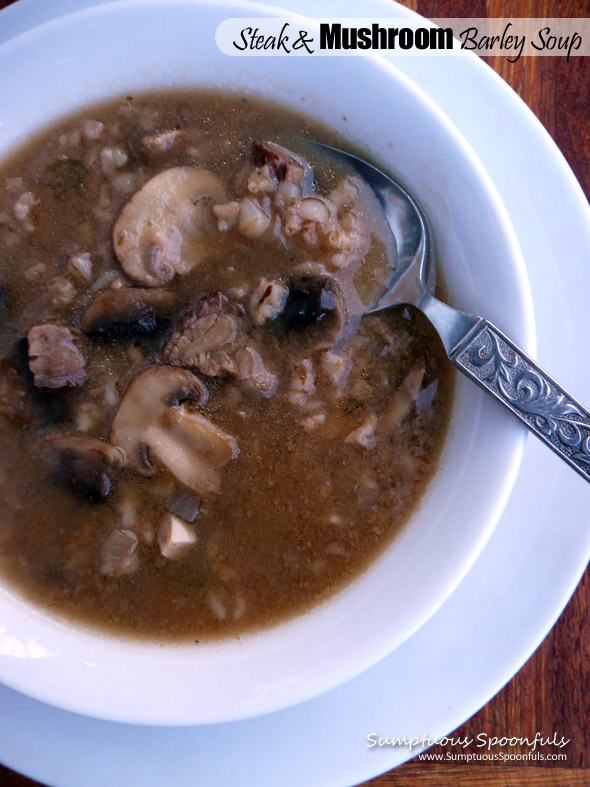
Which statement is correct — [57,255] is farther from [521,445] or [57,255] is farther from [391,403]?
[521,445]

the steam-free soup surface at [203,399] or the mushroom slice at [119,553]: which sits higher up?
the steam-free soup surface at [203,399]

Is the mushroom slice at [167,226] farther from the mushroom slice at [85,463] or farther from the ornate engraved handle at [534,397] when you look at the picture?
the ornate engraved handle at [534,397]

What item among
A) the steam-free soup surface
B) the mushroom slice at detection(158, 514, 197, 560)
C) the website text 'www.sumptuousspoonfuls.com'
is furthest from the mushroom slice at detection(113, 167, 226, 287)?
the website text 'www.sumptuousspoonfuls.com'

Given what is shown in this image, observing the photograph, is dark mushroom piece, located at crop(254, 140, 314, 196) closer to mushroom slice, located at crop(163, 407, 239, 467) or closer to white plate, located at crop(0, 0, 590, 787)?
white plate, located at crop(0, 0, 590, 787)

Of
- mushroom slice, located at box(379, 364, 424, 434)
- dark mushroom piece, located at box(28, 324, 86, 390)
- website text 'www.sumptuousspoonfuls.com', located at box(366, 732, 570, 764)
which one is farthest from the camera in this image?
website text 'www.sumptuousspoonfuls.com', located at box(366, 732, 570, 764)

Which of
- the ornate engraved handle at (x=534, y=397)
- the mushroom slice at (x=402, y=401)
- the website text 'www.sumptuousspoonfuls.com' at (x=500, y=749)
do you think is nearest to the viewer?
the ornate engraved handle at (x=534, y=397)

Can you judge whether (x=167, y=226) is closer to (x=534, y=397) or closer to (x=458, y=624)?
(x=534, y=397)

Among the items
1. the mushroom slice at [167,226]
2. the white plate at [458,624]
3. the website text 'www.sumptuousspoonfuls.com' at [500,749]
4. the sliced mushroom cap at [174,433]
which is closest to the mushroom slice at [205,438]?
the sliced mushroom cap at [174,433]
